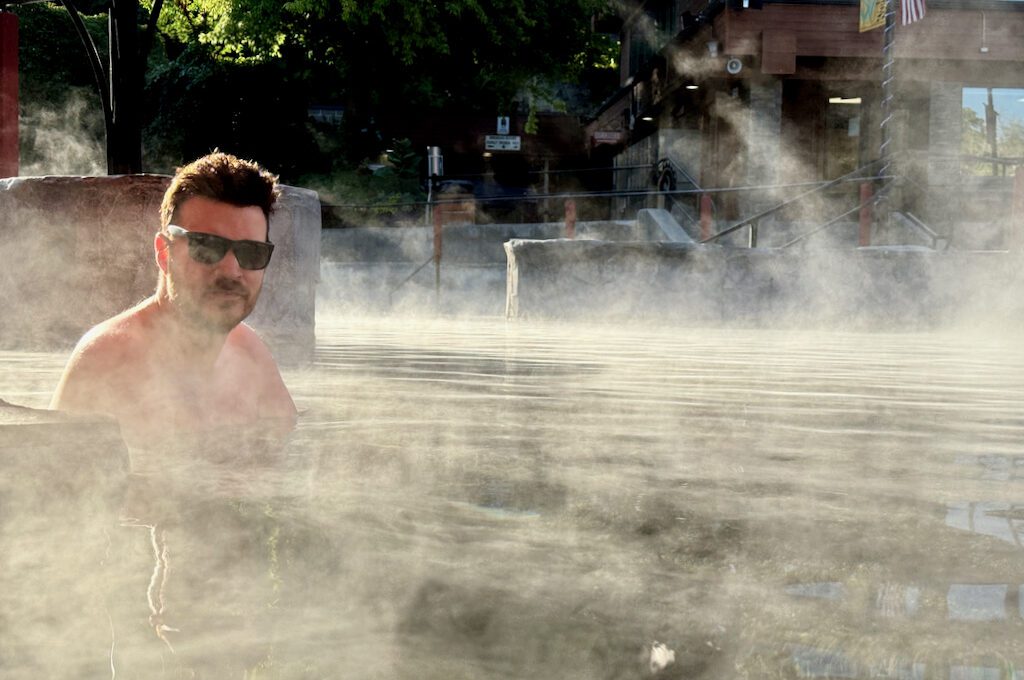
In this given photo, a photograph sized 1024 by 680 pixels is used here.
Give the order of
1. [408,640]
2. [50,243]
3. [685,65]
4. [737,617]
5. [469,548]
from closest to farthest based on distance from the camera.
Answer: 1. [408,640]
2. [737,617]
3. [469,548]
4. [50,243]
5. [685,65]

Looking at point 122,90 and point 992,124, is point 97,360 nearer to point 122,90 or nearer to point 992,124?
point 122,90

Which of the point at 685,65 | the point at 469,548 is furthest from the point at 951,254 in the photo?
the point at 685,65

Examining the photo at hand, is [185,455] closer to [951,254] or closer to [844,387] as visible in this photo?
[844,387]

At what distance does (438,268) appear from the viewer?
15.5 metres

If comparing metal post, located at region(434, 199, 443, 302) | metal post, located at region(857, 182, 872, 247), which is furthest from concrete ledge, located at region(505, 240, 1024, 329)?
metal post, located at region(434, 199, 443, 302)

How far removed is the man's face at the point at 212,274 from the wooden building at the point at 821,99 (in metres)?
15.1

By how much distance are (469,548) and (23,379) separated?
2.96 metres

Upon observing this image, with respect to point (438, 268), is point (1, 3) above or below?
above

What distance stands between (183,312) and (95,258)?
277cm

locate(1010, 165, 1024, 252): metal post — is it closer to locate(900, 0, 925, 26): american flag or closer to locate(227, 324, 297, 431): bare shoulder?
locate(900, 0, 925, 26): american flag

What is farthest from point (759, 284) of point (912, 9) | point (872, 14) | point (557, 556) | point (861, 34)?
point (861, 34)

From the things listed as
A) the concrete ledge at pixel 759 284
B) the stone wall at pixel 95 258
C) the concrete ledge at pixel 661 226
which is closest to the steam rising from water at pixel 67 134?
the concrete ledge at pixel 661 226

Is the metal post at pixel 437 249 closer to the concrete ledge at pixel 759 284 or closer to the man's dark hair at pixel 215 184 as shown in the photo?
the concrete ledge at pixel 759 284

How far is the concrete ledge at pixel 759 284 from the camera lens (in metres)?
10.5
